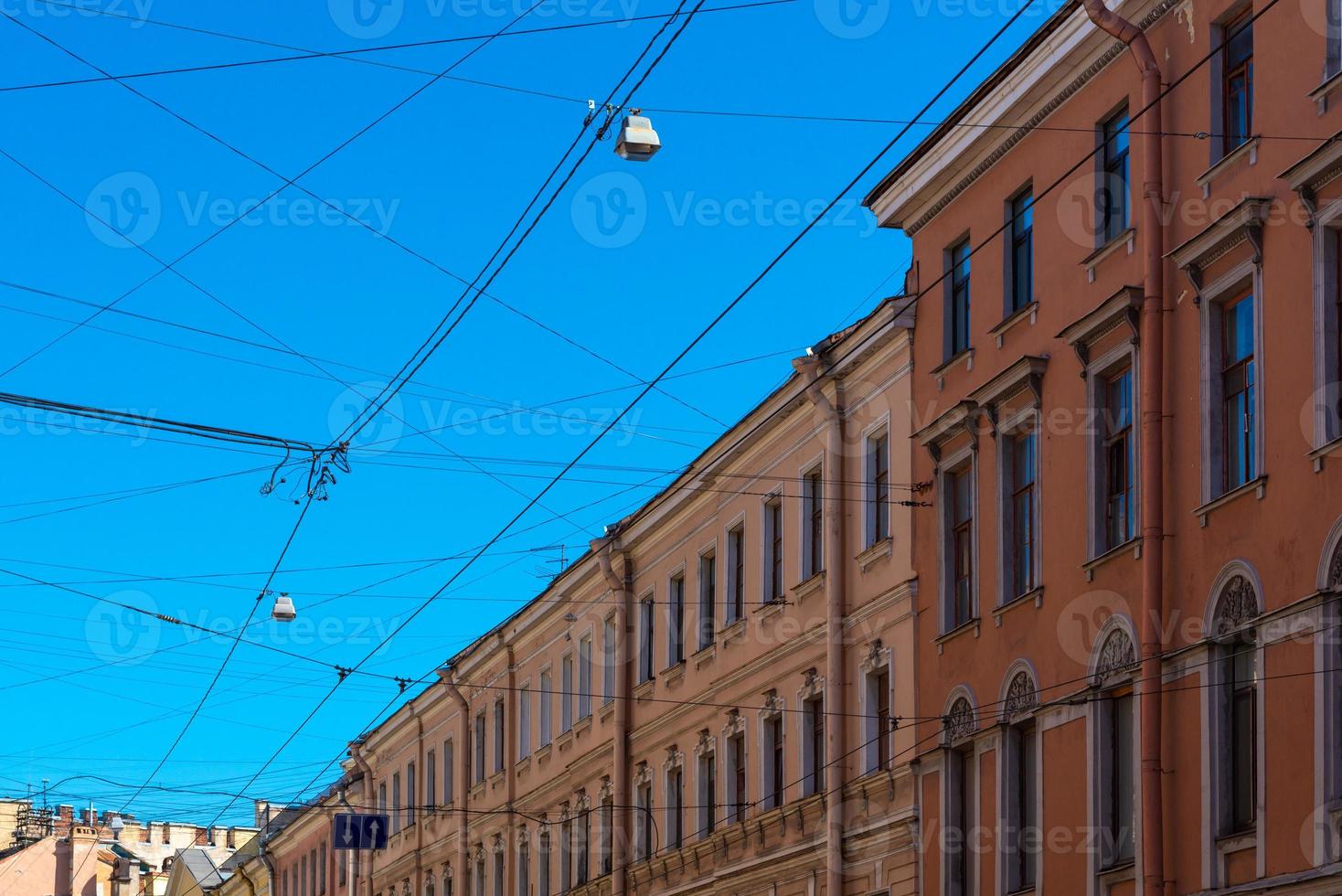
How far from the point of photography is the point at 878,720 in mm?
26391

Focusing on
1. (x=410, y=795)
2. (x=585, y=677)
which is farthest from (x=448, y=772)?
(x=585, y=677)

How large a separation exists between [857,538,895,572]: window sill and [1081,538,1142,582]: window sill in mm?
5226

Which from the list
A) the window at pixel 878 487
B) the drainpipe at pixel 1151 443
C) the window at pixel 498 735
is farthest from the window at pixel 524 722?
the drainpipe at pixel 1151 443

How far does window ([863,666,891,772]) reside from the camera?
26094mm

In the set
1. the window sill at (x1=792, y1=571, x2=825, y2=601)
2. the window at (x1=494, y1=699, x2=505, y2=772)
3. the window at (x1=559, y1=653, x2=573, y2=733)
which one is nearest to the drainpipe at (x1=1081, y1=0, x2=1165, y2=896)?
the window sill at (x1=792, y1=571, x2=825, y2=601)

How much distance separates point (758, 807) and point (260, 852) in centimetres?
4015

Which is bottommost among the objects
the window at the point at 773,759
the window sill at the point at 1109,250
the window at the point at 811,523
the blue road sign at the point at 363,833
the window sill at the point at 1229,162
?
the blue road sign at the point at 363,833

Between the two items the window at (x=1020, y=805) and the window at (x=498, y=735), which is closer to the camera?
the window at (x=1020, y=805)

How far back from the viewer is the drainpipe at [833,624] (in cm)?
2658

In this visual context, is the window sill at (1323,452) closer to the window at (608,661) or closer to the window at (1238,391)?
the window at (1238,391)

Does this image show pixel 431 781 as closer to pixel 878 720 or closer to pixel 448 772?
pixel 448 772

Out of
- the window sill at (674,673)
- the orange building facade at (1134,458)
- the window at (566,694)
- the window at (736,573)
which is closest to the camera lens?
the orange building facade at (1134,458)

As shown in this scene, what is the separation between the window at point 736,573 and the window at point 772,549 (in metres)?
0.86

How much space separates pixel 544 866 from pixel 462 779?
19.8 feet
